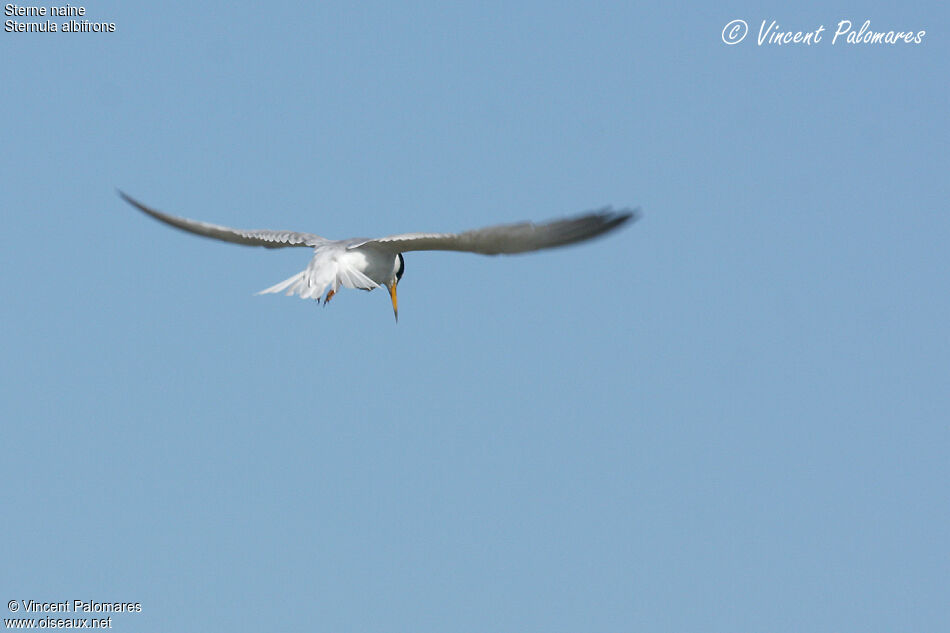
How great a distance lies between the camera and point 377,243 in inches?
624

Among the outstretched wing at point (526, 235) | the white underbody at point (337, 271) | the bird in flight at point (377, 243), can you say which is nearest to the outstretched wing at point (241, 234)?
the bird in flight at point (377, 243)

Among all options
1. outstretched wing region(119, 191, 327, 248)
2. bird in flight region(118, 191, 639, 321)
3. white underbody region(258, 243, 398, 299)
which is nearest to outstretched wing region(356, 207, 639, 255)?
bird in flight region(118, 191, 639, 321)

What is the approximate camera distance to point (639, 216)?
13.5m

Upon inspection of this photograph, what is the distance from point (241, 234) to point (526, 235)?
4976mm

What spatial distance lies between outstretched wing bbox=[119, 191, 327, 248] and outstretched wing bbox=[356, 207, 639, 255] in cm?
271

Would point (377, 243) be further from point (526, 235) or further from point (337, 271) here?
point (526, 235)

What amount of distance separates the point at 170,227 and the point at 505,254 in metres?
5.89

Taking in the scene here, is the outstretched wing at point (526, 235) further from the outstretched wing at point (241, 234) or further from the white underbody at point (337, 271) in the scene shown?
the outstretched wing at point (241, 234)

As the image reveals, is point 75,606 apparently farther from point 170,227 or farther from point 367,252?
point 367,252

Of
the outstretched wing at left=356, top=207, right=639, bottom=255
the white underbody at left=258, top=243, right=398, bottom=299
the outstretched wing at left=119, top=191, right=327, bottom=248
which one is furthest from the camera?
the outstretched wing at left=119, top=191, right=327, bottom=248

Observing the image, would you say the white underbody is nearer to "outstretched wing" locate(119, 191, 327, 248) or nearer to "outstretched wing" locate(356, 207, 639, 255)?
"outstretched wing" locate(119, 191, 327, 248)

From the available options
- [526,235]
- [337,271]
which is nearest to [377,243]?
[337,271]

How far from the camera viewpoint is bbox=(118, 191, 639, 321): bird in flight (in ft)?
45.6

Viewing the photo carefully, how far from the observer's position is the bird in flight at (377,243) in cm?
1391
